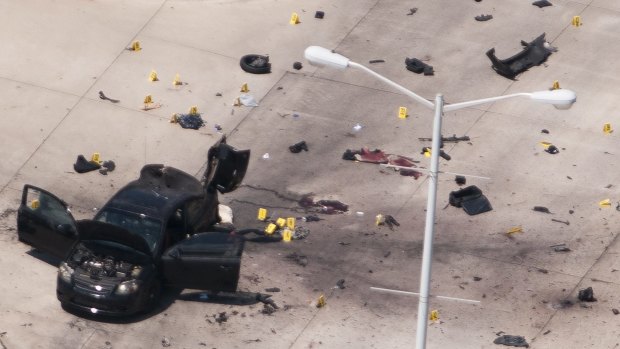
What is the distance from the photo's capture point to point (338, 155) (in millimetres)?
24719

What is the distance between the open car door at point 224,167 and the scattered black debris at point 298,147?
2.02 meters

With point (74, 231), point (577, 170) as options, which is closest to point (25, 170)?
point (74, 231)

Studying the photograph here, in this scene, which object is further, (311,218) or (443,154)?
(443,154)

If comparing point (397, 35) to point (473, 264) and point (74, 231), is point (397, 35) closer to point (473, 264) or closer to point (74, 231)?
point (473, 264)

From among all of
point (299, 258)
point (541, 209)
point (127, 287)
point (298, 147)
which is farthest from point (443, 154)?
point (127, 287)

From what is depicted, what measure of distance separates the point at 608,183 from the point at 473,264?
3.36m

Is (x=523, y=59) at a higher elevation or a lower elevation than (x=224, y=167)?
lower

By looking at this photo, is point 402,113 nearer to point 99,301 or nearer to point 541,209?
point 541,209

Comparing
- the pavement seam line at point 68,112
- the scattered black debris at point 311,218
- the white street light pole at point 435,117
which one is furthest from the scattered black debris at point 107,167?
the white street light pole at point 435,117

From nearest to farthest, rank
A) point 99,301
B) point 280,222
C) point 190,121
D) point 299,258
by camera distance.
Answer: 1. point 99,301
2. point 299,258
3. point 280,222
4. point 190,121

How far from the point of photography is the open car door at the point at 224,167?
73.7ft

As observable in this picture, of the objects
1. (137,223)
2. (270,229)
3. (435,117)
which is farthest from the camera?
(270,229)

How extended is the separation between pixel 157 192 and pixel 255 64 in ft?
18.3

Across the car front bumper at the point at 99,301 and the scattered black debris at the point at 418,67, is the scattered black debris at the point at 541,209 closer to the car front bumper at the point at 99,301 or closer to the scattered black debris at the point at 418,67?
the scattered black debris at the point at 418,67
